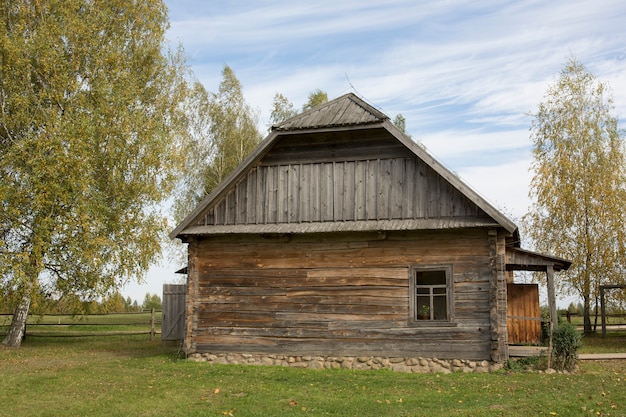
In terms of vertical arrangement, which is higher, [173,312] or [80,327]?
[173,312]

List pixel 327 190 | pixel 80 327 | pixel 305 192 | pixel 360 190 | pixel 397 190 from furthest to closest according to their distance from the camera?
1. pixel 80 327
2. pixel 305 192
3. pixel 327 190
4. pixel 360 190
5. pixel 397 190

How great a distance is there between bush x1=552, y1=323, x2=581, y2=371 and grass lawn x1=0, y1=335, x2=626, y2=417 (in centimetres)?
53

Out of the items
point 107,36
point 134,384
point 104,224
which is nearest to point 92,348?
point 104,224

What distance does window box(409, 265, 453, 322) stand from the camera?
16.1 m

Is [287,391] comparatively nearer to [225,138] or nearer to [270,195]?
[270,195]

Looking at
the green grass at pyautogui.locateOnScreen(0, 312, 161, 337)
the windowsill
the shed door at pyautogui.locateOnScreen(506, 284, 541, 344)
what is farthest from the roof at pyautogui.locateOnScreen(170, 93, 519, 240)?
the green grass at pyautogui.locateOnScreen(0, 312, 161, 337)

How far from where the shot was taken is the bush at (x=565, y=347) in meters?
15.3

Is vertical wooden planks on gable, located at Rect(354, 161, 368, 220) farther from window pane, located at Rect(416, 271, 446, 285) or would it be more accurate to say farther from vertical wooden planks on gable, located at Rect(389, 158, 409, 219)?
window pane, located at Rect(416, 271, 446, 285)

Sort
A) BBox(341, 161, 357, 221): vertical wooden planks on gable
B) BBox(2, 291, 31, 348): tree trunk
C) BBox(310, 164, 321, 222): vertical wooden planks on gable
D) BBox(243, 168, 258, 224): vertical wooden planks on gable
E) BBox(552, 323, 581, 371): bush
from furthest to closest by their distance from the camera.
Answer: BBox(2, 291, 31, 348): tree trunk → BBox(243, 168, 258, 224): vertical wooden planks on gable → BBox(310, 164, 321, 222): vertical wooden planks on gable → BBox(341, 161, 357, 221): vertical wooden planks on gable → BBox(552, 323, 581, 371): bush

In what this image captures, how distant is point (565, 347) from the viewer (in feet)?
50.5

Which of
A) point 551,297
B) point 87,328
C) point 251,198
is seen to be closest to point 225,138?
point 87,328

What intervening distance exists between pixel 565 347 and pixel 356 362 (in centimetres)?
521

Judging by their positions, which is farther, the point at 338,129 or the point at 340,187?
the point at 340,187

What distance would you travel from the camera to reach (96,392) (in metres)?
13.2
